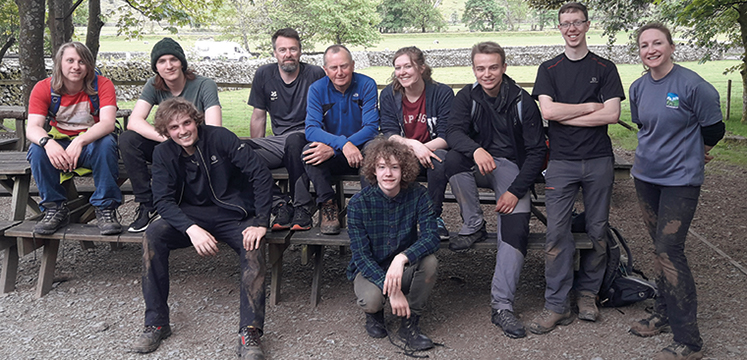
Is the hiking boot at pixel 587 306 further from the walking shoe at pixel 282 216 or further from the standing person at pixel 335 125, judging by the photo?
the walking shoe at pixel 282 216

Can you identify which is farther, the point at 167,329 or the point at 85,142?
the point at 85,142

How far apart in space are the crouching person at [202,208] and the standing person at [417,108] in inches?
44.2

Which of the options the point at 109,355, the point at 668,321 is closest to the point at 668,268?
the point at 668,321

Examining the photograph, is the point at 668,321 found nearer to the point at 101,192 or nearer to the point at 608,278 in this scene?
the point at 608,278

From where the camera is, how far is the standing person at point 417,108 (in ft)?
14.3

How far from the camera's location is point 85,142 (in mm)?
4543

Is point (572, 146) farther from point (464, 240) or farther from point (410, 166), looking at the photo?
point (410, 166)

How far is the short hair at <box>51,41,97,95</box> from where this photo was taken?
4609 mm

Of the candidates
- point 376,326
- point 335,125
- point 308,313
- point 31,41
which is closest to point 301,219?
point 308,313

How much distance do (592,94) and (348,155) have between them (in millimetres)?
1761

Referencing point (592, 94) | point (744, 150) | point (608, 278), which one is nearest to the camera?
point (592, 94)

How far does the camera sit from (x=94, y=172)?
459cm

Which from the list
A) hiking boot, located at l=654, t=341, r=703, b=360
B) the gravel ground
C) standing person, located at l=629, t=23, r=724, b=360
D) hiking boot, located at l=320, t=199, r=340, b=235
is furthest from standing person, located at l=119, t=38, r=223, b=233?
hiking boot, located at l=654, t=341, r=703, b=360

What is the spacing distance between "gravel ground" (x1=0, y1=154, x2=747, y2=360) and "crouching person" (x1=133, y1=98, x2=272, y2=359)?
0.25m
